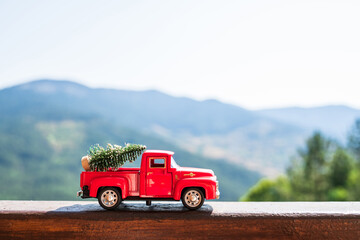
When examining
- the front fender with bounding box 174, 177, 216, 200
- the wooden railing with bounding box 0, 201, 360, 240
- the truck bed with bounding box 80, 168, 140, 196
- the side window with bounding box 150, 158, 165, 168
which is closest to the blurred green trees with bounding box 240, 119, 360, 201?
the wooden railing with bounding box 0, 201, 360, 240

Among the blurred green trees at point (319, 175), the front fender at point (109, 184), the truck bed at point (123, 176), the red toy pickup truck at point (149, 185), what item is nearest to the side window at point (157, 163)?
the red toy pickup truck at point (149, 185)

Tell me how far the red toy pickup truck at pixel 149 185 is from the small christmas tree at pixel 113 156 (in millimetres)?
59

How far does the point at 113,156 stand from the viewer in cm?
303

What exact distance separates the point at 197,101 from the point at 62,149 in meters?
57.5

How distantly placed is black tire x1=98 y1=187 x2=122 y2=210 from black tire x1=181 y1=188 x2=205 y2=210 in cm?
56

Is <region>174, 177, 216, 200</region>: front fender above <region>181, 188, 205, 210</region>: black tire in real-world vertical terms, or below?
above

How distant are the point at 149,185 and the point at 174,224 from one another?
1.27ft

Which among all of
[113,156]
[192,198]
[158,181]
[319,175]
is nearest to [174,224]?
[192,198]

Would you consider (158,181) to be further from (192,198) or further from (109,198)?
(109,198)

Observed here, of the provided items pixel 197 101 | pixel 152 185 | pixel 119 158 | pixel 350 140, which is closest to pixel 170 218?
pixel 152 185

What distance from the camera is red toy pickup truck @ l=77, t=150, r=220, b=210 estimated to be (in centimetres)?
292

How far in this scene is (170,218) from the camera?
2.79 metres

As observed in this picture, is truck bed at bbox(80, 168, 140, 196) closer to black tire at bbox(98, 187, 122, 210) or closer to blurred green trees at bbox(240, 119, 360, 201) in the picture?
black tire at bbox(98, 187, 122, 210)

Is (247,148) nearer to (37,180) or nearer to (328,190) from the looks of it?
(37,180)
